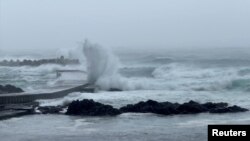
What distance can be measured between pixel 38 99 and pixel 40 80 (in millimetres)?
14338

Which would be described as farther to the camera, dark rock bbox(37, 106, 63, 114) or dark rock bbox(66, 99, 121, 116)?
dark rock bbox(37, 106, 63, 114)

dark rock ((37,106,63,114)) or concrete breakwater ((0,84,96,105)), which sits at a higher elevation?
concrete breakwater ((0,84,96,105))

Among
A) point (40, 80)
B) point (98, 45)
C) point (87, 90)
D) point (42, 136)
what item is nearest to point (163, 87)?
point (87, 90)

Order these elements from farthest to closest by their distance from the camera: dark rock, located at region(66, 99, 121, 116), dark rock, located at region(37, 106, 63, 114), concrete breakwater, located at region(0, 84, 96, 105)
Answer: concrete breakwater, located at region(0, 84, 96, 105)
dark rock, located at region(37, 106, 63, 114)
dark rock, located at region(66, 99, 121, 116)

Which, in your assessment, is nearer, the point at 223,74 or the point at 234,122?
the point at 234,122

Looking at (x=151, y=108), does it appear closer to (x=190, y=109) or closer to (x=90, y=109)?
(x=190, y=109)

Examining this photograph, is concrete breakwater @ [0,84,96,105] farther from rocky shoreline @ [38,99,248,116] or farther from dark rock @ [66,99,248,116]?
dark rock @ [66,99,248,116]

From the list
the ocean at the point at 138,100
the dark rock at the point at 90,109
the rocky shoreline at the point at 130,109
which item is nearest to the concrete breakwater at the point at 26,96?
the ocean at the point at 138,100

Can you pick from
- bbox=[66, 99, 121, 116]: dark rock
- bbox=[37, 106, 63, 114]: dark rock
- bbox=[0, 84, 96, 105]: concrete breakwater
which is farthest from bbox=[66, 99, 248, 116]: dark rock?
bbox=[0, 84, 96, 105]: concrete breakwater

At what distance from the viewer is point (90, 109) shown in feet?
79.4

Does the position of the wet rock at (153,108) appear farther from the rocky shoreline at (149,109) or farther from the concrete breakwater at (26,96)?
the concrete breakwater at (26,96)

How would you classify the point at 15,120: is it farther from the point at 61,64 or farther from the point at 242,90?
the point at 61,64

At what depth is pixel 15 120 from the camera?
23125 millimetres

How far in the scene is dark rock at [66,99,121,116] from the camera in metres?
23.8
